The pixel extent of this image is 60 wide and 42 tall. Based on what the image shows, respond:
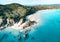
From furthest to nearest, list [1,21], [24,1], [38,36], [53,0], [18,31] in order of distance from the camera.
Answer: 1. [53,0]
2. [24,1]
3. [1,21]
4. [18,31]
5. [38,36]

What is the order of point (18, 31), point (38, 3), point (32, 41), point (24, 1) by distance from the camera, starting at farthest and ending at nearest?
point (38, 3), point (24, 1), point (18, 31), point (32, 41)

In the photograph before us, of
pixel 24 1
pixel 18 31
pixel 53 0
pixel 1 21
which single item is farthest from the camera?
pixel 53 0

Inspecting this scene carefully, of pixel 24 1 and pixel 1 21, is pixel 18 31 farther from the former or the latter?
pixel 24 1

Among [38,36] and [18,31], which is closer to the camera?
[38,36]

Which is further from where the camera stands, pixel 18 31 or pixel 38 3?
pixel 38 3

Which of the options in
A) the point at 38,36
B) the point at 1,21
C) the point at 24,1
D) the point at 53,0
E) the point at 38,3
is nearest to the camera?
the point at 38,36

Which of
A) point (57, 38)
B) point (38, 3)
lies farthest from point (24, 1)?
point (57, 38)

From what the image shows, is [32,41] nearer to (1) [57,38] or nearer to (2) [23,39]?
(2) [23,39]

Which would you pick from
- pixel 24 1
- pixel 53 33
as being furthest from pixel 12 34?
pixel 24 1
